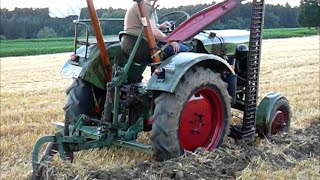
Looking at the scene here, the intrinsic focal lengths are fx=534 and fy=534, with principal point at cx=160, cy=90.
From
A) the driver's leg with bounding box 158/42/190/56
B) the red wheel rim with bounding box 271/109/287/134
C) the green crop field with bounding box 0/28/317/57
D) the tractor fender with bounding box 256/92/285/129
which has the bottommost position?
the green crop field with bounding box 0/28/317/57

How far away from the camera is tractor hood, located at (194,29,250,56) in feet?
20.1

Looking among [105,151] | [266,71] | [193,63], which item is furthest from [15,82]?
[193,63]

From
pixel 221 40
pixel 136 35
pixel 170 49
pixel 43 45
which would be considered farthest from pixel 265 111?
pixel 43 45

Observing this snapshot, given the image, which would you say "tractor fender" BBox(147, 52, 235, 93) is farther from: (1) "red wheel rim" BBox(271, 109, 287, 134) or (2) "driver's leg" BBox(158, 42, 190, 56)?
(1) "red wheel rim" BBox(271, 109, 287, 134)

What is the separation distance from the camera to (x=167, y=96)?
15.9ft

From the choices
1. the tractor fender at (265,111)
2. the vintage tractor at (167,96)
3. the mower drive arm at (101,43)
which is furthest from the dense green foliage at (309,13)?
the mower drive arm at (101,43)

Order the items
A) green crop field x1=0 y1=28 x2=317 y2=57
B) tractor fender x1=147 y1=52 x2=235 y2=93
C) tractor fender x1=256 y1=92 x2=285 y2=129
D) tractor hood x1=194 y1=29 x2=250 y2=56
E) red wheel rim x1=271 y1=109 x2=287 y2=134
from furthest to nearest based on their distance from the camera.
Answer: green crop field x1=0 y1=28 x2=317 y2=57
red wheel rim x1=271 y1=109 x2=287 y2=134
tractor fender x1=256 y1=92 x2=285 y2=129
tractor hood x1=194 y1=29 x2=250 y2=56
tractor fender x1=147 y1=52 x2=235 y2=93

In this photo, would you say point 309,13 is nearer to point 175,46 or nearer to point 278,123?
point 278,123

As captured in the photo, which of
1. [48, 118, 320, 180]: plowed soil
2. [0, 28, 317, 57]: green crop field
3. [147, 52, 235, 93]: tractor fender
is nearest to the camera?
[48, 118, 320, 180]: plowed soil

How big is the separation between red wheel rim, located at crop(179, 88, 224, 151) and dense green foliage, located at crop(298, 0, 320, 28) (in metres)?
38.6

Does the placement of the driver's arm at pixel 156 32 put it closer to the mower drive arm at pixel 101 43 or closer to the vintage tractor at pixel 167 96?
the vintage tractor at pixel 167 96

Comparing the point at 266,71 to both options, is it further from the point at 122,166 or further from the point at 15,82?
the point at 122,166

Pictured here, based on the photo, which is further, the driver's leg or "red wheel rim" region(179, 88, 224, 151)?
the driver's leg

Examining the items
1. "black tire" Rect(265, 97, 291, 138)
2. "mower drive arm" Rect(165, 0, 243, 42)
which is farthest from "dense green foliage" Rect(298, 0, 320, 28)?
"mower drive arm" Rect(165, 0, 243, 42)
